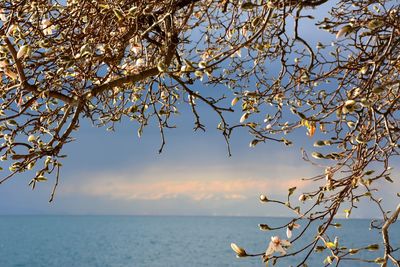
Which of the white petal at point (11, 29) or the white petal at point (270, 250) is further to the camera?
the white petal at point (11, 29)

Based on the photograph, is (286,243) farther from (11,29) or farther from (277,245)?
(11,29)

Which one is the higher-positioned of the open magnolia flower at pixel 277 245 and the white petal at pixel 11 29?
the white petal at pixel 11 29

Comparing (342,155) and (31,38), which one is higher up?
(31,38)

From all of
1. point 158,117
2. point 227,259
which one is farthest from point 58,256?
point 158,117

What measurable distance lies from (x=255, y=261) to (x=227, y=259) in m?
5.02

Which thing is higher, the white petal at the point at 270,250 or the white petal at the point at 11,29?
the white petal at the point at 11,29

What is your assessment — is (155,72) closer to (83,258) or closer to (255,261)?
(255,261)

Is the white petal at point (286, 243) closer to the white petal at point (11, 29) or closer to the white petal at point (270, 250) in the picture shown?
the white petal at point (270, 250)

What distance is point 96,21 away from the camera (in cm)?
412

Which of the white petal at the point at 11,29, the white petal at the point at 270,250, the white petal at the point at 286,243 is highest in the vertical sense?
the white petal at the point at 11,29

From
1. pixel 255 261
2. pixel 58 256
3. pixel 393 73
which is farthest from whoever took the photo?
pixel 58 256

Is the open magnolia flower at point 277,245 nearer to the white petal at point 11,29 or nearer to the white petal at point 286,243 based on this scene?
the white petal at point 286,243

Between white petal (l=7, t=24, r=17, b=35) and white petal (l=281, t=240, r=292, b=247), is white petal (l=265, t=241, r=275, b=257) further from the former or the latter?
white petal (l=7, t=24, r=17, b=35)

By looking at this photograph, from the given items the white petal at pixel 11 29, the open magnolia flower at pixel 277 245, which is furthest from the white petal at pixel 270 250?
the white petal at pixel 11 29
